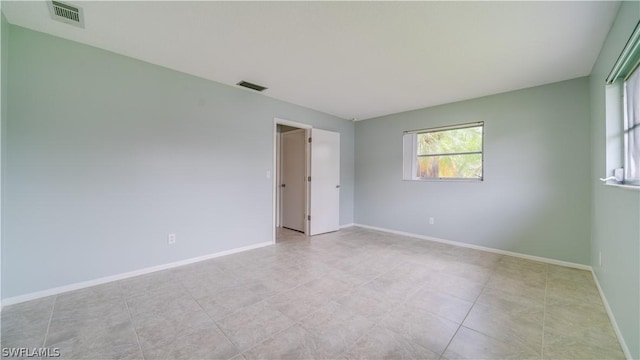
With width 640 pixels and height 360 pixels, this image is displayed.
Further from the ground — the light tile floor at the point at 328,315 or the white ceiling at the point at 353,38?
the white ceiling at the point at 353,38

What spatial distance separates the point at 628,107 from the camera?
1831mm

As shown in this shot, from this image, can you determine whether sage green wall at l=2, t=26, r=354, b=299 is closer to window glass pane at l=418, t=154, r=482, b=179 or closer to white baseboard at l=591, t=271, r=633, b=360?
window glass pane at l=418, t=154, r=482, b=179

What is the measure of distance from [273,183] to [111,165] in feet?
6.64

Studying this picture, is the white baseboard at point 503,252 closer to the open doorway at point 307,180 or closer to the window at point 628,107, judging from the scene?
the open doorway at point 307,180

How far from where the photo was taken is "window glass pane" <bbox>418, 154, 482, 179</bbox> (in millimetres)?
3787

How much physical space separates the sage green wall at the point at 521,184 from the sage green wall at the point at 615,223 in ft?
0.72

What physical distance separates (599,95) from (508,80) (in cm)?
91

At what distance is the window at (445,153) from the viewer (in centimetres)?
379

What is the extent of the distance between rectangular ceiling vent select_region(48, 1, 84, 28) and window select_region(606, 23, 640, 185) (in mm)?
3937

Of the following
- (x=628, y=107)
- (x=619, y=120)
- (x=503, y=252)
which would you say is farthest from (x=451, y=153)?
(x=628, y=107)

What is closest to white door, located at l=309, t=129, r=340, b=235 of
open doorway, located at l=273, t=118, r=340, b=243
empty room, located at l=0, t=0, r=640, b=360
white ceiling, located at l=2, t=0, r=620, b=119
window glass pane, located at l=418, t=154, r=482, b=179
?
open doorway, located at l=273, t=118, r=340, b=243

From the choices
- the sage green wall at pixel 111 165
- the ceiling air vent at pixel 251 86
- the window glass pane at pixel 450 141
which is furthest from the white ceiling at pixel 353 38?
the window glass pane at pixel 450 141

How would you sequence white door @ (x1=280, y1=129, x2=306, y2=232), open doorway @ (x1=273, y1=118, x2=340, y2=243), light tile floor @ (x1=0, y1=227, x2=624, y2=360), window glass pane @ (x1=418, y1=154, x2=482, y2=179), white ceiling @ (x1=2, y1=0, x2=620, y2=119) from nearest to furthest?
light tile floor @ (x1=0, y1=227, x2=624, y2=360), white ceiling @ (x1=2, y1=0, x2=620, y2=119), window glass pane @ (x1=418, y1=154, x2=482, y2=179), open doorway @ (x1=273, y1=118, x2=340, y2=243), white door @ (x1=280, y1=129, x2=306, y2=232)

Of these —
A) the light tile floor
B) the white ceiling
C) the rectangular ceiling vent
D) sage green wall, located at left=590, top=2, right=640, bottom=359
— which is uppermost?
the rectangular ceiling vent
